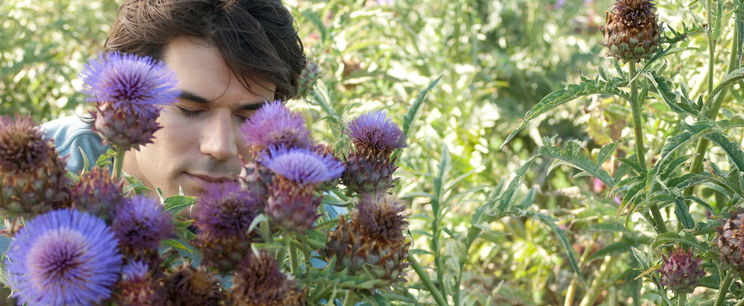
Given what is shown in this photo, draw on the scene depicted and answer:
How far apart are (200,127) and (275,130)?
0.46 m

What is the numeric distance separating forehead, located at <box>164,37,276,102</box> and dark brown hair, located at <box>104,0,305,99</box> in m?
0.01

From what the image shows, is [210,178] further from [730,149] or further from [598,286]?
[598,286]

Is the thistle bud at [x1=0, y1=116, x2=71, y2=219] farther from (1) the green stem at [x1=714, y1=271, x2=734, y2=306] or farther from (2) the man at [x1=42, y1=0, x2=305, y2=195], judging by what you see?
(1) the green stem at [x1=714, y1=271, x2=734, y2=306]

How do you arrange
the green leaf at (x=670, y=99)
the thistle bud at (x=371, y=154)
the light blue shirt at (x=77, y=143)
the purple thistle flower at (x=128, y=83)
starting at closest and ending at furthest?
the purple thistle flower at (x=128, y=83) → the thistle bud at (x=371, y=154) → the green leaf at (x=670, y=99) → the light blue shirt at (x=77, y=143)

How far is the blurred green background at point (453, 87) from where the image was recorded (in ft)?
6.21

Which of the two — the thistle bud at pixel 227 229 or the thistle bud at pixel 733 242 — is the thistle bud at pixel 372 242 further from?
the thistle bud at pixel 733 242

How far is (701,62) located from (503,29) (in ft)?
5.79

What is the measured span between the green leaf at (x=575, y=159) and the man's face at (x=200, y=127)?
0.49 m

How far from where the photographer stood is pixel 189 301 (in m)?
0.79

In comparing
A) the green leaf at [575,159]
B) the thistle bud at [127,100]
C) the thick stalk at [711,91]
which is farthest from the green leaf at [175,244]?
the thick stalk at [711,91]

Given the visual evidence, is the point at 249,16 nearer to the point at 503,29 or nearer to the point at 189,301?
the point at 189,301

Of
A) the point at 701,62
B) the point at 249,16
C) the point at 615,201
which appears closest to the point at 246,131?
the point at 249,16

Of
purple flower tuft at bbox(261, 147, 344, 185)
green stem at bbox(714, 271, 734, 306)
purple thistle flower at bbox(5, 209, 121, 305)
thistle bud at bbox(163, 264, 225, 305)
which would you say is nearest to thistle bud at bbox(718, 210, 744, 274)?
green stem at bbox(714, 271, 734, 306)

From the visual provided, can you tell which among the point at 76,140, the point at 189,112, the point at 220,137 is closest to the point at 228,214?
the point at 220,137
